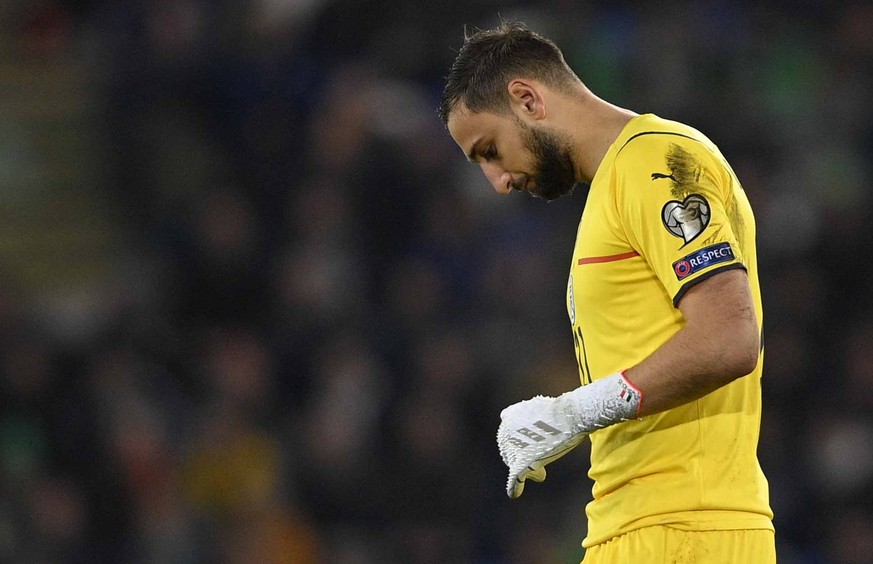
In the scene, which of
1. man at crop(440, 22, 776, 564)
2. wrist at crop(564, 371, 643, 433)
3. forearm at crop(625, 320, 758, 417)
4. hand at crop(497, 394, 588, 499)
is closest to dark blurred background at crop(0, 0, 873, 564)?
hand at crop(497, 394, 588, 499)

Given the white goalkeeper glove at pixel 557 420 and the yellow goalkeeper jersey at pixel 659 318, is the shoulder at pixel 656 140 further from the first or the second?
the white goalkeeper glove at pixel 557 420

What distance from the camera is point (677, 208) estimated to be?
269cm

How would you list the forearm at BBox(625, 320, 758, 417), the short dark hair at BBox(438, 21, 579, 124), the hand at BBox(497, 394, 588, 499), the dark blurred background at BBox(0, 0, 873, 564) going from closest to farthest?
the forearm at BBox(625, 320, 758, 417), the hand at BBox(497, 394, 588, 499), the short dark hair at BBox(438, 21, 579, 124), the dark blurred background at BBox(0, 0, 873, 564)

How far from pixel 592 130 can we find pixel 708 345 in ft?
2.35

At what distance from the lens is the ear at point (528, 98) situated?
10.2 feet

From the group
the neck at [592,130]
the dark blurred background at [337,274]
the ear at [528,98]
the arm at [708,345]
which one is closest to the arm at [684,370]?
the arm at [708,345]

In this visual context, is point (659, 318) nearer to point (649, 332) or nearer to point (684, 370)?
point (649, 332)

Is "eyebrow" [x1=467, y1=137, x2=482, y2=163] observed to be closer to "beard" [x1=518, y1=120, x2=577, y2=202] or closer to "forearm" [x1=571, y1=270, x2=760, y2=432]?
"beard" [x1=518, y1=120, x2=577, y2=202]

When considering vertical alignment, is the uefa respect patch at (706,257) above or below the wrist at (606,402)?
above

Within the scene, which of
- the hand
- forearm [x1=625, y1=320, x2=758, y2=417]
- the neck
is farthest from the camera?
the neck

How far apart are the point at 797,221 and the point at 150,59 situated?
4482 mm

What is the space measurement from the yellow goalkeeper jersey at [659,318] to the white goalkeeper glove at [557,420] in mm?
144

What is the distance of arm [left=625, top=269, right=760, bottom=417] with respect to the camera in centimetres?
258

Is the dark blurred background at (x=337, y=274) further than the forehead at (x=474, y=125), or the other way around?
the dark blurred background at (x=337, y=274)
